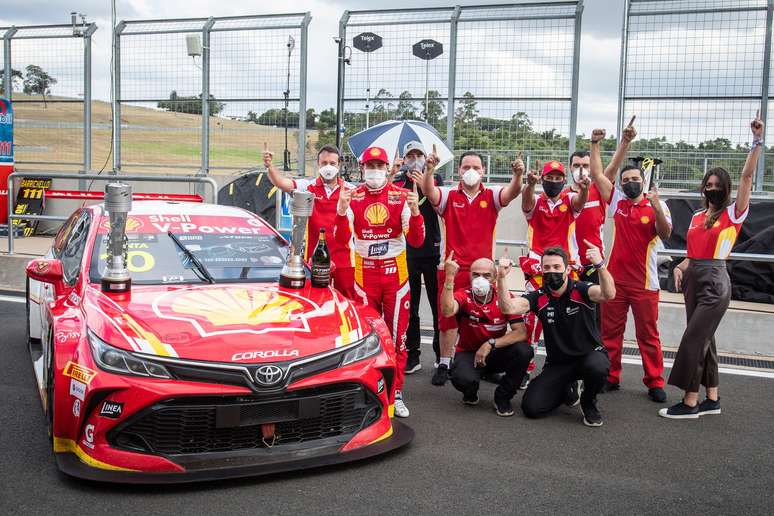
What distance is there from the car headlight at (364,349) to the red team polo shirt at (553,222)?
7.94ft

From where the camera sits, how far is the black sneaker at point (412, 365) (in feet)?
22.7

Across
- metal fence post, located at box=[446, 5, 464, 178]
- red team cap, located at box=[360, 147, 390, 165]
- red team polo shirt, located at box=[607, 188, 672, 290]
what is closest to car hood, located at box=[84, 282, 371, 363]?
red team cap, located at box=[360, 147, 390, 165]

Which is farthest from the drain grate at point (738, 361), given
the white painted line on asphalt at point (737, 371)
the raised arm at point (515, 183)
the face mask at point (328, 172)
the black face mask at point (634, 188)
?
the face mask at point (328, 172)

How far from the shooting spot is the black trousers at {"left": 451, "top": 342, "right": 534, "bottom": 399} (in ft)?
19.0

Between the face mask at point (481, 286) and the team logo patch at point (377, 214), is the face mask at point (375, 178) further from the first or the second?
the face mask at point (481, 286)

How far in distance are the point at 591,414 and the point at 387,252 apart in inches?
76.5

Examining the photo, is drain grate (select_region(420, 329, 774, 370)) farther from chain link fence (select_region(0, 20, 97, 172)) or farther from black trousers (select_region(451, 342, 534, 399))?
chain link fence (select_region(0, 20, 97, 172))

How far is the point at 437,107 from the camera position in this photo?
10.6 meters

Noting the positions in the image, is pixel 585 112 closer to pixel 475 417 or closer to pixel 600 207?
pixel 600 207

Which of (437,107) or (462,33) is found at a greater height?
(462,33)

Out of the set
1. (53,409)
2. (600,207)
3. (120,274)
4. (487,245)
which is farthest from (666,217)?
(53,409)

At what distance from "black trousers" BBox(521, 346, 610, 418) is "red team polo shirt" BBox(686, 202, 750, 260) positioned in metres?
1.10

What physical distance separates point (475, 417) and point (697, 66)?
20.7ft

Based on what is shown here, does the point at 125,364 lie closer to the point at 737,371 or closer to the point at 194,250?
the point at 194,250
